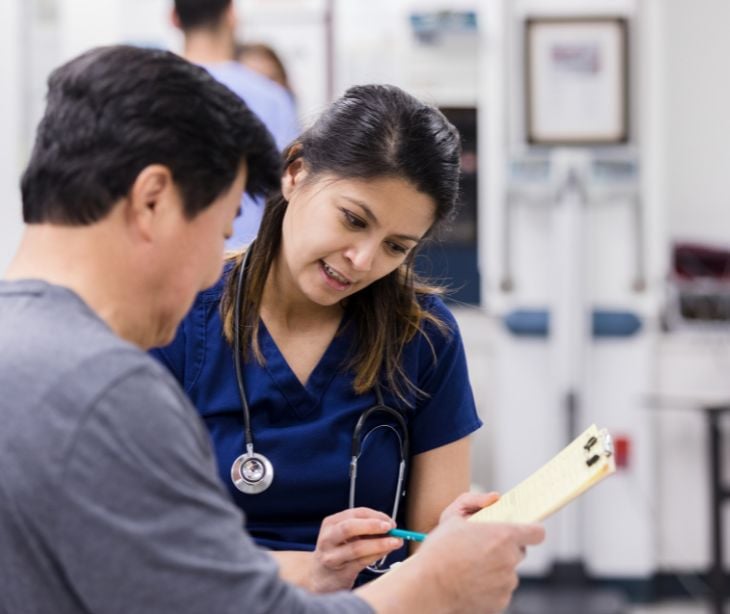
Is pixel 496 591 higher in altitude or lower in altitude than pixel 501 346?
higher

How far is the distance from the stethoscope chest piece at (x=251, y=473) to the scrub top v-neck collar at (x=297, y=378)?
0.09 meters


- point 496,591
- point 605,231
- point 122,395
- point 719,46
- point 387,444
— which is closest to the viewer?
point 122,395

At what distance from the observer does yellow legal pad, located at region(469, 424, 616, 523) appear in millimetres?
1022

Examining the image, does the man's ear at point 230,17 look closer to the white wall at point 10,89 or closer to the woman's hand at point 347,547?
the white wall at point 10,89

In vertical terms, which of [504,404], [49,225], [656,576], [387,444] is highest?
[49,225]

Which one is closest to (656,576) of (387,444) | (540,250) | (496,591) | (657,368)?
(657,368)

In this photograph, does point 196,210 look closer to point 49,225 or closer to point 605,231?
point 49,225

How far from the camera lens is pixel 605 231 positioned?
363 cm

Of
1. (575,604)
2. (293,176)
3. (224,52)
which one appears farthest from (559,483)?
(575,604)

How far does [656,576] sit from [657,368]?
659 mm

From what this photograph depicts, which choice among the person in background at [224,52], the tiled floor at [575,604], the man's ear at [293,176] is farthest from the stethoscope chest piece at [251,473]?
→ the tiled floor at [575,604]

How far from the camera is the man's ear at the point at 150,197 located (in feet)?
2.88

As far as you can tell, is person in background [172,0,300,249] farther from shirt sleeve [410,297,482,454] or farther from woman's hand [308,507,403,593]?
woman's hand [308,507,403,593]

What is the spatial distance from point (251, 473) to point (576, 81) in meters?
2.58
